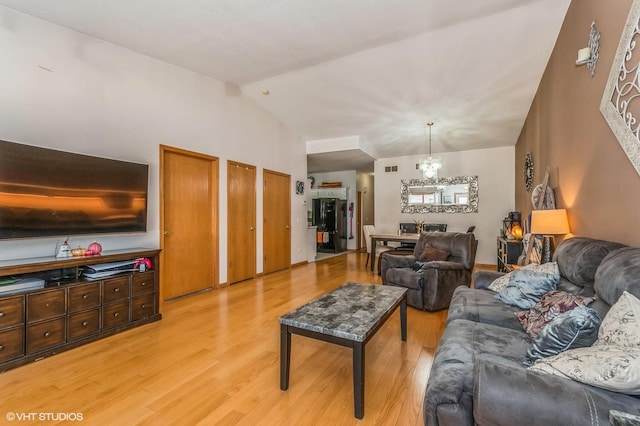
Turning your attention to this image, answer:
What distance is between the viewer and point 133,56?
11.3 feet

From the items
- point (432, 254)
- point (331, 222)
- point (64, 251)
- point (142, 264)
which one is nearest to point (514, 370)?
point (432, 254)

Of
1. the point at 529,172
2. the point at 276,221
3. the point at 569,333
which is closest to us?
the point at 569,333

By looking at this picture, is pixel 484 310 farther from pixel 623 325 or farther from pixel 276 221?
pixel 276 221

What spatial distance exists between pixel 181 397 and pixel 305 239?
5002 millimetres

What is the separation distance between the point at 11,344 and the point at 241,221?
3.14 meters

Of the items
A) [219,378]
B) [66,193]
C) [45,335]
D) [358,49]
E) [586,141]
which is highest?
[358,49]

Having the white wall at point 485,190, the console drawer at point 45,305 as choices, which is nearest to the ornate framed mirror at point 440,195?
the white wall at point 485,190

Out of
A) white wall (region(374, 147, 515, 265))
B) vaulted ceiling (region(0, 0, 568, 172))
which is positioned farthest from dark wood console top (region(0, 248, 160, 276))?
white wall (region(374, 147, 515, 265))

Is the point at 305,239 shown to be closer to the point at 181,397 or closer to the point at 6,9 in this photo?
the point at 181,397

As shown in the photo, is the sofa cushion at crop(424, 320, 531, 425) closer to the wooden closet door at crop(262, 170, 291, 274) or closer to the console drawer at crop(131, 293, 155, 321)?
the console drawer at crop(131, 293, 155, 321)

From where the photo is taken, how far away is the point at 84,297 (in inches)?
102

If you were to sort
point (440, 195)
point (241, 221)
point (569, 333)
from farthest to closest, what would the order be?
point (440, 195), point (241, 221), point (569, 333)

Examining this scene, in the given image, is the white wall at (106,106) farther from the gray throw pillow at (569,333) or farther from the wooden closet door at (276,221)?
the gray throw pillow at (569,333)

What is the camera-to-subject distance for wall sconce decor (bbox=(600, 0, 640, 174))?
1569 millimetres
